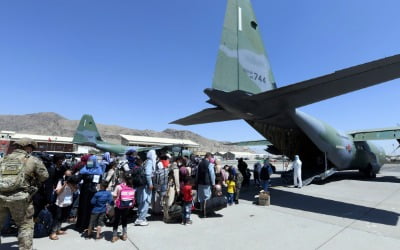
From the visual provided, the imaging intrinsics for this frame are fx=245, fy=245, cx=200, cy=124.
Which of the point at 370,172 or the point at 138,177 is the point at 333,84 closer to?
the point at 138,177

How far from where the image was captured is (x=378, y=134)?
17.1 meters

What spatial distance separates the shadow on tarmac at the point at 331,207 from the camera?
6.64 meters

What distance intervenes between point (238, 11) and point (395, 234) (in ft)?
25.1

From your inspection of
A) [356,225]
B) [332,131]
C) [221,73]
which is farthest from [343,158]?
[221,73]

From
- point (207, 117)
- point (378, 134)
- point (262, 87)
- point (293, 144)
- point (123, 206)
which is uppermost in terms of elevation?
point (262, 87)

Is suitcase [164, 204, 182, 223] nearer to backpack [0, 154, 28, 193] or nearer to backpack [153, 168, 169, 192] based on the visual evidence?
backpack [153, 168, 169, 192]

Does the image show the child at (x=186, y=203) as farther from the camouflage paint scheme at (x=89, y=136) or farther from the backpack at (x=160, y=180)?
the camouflage paint scheme at (x=89, y=136)

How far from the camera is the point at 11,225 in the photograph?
218 inches

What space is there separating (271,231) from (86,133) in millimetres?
26983

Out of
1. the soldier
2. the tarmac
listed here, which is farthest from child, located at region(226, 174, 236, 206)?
the soldier

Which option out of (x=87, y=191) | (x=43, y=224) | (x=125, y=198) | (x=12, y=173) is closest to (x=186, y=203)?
(x=125, y=198)

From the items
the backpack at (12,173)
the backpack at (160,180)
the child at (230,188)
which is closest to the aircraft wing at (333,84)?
the child at (230,188)

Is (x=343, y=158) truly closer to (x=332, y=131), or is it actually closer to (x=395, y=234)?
(x=332, y=131)

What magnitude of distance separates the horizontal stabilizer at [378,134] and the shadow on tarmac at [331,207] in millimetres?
9896
